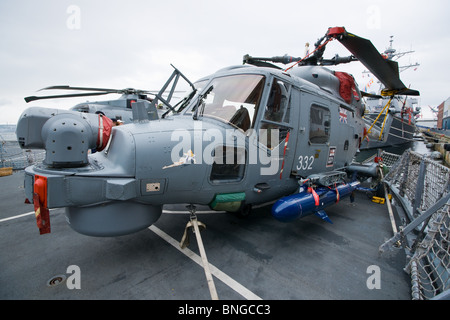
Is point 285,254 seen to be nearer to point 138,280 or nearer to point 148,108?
point 138,280

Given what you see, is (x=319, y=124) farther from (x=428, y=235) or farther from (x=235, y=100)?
(x=428, y=235)

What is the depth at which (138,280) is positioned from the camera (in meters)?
2.68

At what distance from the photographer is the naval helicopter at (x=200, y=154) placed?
7.42ft

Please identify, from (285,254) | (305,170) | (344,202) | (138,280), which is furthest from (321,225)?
(138,280)

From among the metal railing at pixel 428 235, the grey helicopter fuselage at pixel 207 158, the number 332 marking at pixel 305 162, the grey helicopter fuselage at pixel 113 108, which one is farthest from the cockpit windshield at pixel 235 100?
the grey helicopter fuselage at pixel 113 108

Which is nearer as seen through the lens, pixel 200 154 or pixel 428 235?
pixel 200 154

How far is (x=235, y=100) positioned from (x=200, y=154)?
1.23 meters

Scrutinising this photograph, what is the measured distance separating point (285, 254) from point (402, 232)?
1790 millimetres

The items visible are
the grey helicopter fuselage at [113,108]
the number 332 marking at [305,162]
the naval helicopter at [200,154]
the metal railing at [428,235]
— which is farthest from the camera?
the grey helicopter fuselage at [113,108]

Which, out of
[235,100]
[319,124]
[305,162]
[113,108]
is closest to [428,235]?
[305,162]

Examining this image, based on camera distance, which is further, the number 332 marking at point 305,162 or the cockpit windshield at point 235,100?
the number 332 marking at point 305,162

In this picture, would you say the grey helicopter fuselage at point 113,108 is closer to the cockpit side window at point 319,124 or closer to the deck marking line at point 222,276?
the deck marking line at point 222,276

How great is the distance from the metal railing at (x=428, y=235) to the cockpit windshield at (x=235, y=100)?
2.79 meters

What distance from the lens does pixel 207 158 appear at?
107 inches
